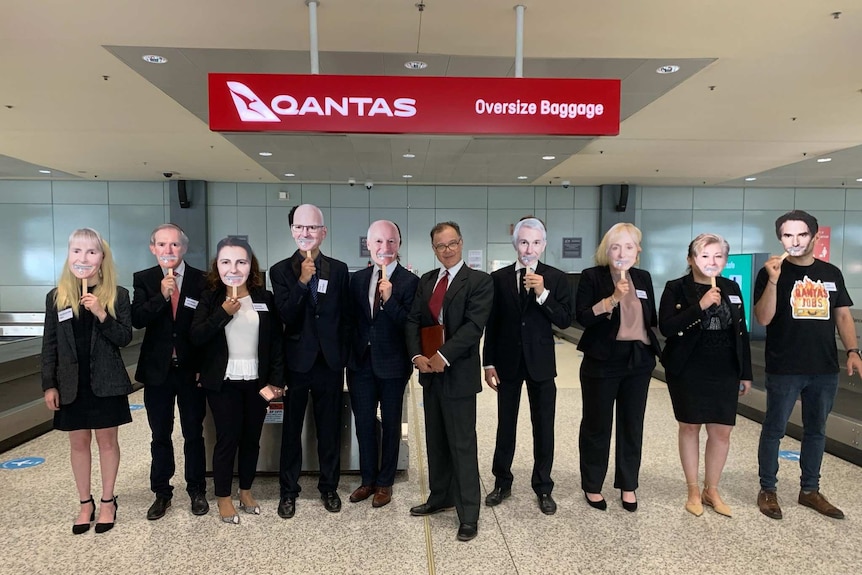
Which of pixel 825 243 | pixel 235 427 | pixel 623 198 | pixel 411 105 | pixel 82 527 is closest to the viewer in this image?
pixel 82 527

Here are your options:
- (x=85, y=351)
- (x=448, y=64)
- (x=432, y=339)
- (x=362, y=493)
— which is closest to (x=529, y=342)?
(x=432, y=339)

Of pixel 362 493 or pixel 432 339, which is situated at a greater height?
pixel 432 339

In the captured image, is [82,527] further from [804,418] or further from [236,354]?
[804,418]

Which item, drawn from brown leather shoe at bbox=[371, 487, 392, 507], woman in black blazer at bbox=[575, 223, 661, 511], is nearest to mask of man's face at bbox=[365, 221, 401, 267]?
woman in black blazer at bbox=[575, 223, 661, 511]

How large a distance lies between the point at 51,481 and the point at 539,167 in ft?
32.8

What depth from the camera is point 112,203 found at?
13.8 m

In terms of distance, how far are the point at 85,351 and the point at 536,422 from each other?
281 cm

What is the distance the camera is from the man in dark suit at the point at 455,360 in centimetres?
306

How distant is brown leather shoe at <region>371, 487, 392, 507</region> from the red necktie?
1301 millimetres

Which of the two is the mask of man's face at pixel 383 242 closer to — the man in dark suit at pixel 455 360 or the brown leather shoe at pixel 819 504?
the man in dark suit at pixel 455 360

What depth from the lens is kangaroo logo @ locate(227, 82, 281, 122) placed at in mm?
3602

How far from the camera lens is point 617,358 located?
131 inches

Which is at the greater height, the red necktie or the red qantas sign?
the red qantas sign

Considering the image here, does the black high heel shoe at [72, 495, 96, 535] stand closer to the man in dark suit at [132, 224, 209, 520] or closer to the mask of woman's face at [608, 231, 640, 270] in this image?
the man in dark suit at [132, 224, 209, 520]
